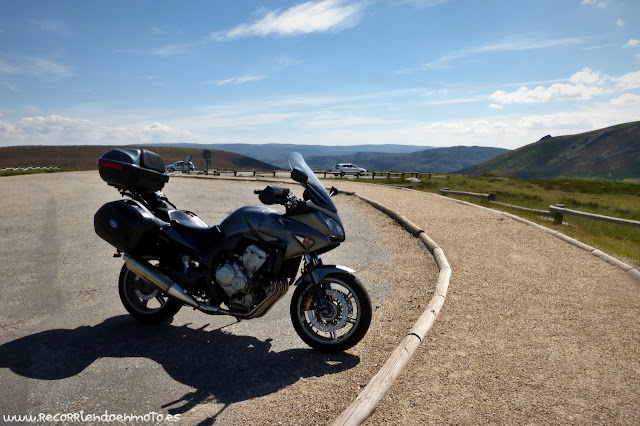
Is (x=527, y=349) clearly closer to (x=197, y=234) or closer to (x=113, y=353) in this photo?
(x=197, y=234)

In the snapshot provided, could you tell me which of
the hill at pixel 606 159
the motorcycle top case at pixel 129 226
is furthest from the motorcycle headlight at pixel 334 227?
the hill at pixel 606 159

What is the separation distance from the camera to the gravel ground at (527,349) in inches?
135

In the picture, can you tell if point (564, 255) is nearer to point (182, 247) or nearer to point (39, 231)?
point (182, 247)

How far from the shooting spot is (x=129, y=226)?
466 cm

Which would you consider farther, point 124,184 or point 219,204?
point 219,204

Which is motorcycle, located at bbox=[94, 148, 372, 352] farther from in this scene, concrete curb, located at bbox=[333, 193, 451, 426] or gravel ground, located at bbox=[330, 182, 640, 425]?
gravel ground, located at bbox=[330, 182, 640, 425]

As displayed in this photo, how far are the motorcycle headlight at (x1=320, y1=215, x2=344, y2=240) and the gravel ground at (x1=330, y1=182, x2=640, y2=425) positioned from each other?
1445mm

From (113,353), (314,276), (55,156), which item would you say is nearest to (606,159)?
(55,156)

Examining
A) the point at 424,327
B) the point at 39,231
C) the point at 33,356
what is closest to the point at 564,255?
the point at 424,327

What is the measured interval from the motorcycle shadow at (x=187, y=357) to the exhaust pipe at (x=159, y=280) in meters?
0.51

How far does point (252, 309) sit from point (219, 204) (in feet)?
36.6

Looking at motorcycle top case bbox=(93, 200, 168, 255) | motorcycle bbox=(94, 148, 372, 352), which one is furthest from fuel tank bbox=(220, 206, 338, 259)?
motorcycle top case bbox=(93, 200, 168, 255)

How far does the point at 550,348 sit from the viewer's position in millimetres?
4574

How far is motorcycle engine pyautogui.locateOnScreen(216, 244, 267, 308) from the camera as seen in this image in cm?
430
